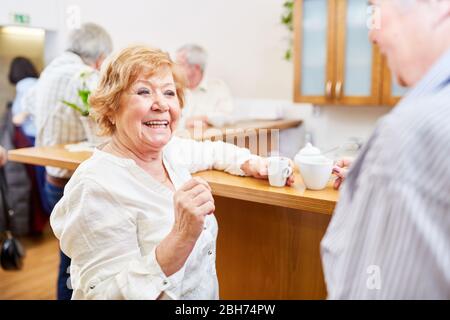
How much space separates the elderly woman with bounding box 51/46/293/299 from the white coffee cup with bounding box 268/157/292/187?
0.18 m

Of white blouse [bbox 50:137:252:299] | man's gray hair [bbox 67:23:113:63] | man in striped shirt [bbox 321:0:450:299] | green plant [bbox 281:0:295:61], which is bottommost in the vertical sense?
white blouse [bbox 50:137:252:299]

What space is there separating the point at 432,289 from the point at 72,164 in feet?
3.89

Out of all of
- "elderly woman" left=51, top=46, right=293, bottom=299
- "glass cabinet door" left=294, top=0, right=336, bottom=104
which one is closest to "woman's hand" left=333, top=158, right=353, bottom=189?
"elderly woman" left=51, top=46, right=293, bottom=299

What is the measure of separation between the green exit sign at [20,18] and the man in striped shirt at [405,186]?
4.50 ft

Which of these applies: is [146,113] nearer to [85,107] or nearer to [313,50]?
[85,107]

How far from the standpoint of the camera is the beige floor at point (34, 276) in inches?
86.0

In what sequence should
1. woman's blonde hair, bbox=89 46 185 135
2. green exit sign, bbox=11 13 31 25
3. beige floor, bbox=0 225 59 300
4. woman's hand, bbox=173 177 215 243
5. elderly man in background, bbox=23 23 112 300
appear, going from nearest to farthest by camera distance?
woman's hand, bbox=173 177 215 243, woman's blonde hair, bbox=89 46 185 135, green exit sign, bbox=11 13 31 25, elderly man in background, bbox=23 23 112 300, beige floor, bbox=0 225 59 300

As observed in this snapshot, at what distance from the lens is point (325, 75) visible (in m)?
2.89

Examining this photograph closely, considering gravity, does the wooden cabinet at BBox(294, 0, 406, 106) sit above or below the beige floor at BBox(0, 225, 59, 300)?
above

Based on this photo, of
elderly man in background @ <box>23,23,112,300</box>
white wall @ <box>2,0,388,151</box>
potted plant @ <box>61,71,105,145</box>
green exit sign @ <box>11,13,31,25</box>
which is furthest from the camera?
white wall @ <box>2,0,388,151</box>

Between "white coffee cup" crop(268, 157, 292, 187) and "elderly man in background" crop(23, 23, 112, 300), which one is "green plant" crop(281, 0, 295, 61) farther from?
"white coffee cup" crop(268, 157, 292, 187)

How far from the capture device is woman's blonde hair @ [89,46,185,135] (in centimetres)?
96

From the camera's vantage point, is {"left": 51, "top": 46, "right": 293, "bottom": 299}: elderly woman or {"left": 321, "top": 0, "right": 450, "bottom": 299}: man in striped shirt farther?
{"left": 51, "top": 46, "right": 293, "bottom": 299}: elderly woman
